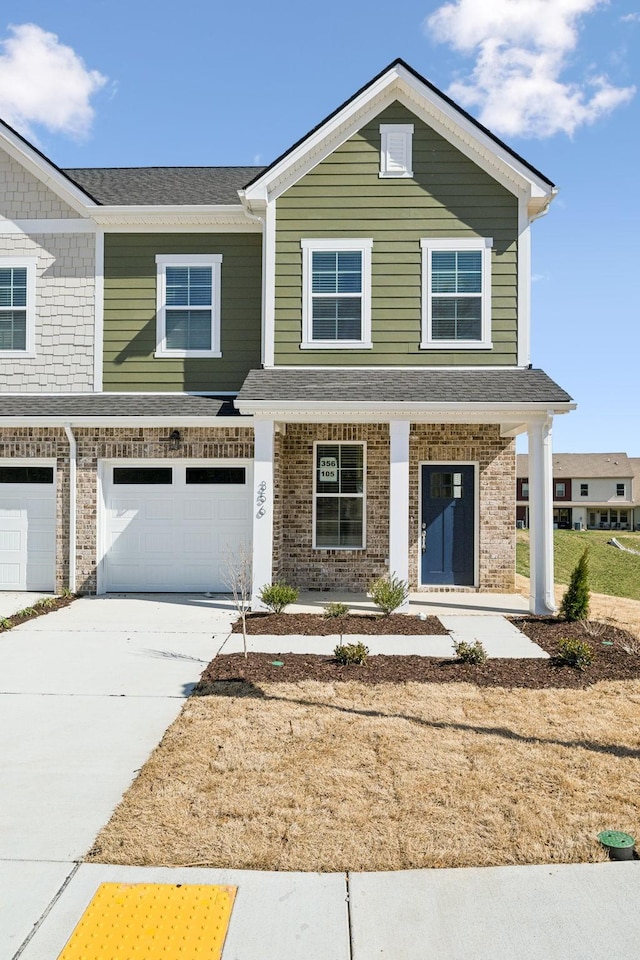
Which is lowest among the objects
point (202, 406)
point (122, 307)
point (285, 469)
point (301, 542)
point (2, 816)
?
point (2, 816)

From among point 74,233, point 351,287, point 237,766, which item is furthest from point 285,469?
point 237,766

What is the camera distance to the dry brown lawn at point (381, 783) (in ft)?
11.2

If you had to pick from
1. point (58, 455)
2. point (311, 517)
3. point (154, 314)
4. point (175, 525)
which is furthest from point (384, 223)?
point (58, 455)

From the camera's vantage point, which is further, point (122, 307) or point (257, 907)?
point (122, 307)

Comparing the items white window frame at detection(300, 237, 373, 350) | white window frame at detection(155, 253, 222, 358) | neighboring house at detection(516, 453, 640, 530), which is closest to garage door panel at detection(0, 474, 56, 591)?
white window frame at detection(155, 253, 222, 358)

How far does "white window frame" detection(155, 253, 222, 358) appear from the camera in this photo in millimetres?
11398

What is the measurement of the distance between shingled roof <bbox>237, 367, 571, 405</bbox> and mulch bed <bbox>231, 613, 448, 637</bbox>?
3.11 metres

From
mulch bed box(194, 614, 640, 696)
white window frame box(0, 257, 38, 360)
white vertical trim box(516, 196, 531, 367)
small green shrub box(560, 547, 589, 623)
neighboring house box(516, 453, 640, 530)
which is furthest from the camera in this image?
neighboring house box(516, 453, 640, 530)

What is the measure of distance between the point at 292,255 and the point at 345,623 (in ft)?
19.5

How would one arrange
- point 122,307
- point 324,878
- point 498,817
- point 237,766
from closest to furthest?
point 324,878, point 498,817, point 237,766, point 122,307

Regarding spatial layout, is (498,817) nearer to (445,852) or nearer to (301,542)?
(445,852)

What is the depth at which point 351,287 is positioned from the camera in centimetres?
1072

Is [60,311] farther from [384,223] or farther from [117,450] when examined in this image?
[384,223]

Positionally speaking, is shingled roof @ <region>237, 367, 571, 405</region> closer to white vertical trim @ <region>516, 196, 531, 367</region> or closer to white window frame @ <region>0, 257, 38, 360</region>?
white vertical trim @ <region>516, 196, 531, 367</region>
